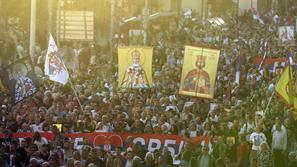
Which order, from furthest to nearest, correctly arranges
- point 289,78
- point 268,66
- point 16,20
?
point 16,20
point 268,66
point 289,78

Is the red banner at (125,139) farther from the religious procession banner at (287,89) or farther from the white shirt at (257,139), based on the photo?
the religious procession banner at (287,89)

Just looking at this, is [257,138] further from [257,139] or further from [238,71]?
[238,71]

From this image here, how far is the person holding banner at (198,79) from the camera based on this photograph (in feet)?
71.2

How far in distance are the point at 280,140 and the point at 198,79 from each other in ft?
13.1

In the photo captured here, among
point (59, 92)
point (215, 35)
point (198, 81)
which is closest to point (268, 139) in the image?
point (198, 81)

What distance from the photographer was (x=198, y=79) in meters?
21.8

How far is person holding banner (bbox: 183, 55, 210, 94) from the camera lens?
21692 millimetres

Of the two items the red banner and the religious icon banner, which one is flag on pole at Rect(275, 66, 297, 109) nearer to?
the red banner

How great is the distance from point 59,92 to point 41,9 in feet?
66.4

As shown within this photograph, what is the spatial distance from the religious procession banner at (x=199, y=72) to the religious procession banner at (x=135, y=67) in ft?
5.45

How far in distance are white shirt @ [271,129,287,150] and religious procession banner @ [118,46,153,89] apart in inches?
227

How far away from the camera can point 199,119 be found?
64.6ft

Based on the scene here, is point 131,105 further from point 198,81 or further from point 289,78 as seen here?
point 289,78

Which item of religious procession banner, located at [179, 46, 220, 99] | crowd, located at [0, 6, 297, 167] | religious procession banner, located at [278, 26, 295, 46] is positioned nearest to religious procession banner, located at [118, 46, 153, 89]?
crowd, located at [0, 6, 297, 167]
